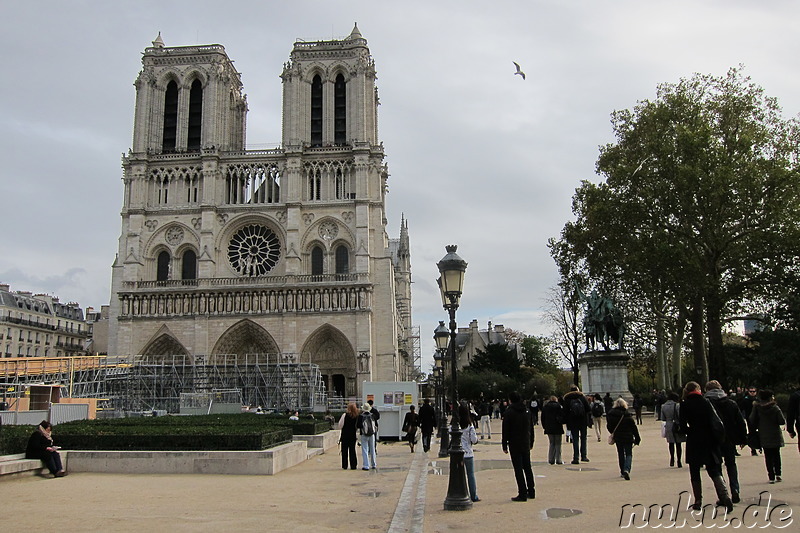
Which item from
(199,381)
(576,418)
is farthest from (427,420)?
(199,381)

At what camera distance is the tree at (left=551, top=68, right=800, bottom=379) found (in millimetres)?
25906

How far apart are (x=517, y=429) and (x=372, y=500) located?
7.09ft

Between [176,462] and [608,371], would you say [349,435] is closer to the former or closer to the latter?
[176,462]

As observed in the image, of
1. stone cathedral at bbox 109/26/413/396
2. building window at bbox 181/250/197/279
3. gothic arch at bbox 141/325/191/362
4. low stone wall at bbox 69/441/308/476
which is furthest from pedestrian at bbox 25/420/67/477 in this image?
building window at bbox 181/250/197/279

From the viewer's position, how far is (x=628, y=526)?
661cm

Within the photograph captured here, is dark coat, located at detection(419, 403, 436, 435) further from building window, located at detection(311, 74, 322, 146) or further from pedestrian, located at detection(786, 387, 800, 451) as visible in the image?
building window, located at detection(311, 74, 322, 146)

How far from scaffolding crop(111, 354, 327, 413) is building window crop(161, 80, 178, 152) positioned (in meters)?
14.9

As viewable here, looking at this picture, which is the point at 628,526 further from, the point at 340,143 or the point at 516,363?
the point at 516,363

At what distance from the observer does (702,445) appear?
703 cm

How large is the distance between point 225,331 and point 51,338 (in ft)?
69.6

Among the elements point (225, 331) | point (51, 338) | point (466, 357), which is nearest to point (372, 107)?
point (225, 331)

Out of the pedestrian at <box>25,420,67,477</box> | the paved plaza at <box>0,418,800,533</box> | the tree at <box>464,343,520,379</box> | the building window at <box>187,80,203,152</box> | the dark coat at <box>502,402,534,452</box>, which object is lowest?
the paved plaza at <box>0,418,800,533</box>

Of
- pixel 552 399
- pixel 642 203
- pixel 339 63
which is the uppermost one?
pixel 339 63

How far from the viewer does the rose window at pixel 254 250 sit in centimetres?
4675
